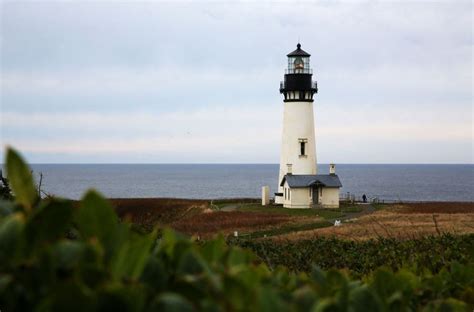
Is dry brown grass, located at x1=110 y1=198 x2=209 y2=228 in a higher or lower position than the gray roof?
lower

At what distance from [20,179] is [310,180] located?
41.5 m

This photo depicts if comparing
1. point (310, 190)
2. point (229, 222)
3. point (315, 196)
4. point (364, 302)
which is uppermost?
point (364, 302)

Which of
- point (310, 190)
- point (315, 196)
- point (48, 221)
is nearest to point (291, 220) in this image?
point (310, 190)

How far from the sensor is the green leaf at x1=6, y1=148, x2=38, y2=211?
5.94 feet

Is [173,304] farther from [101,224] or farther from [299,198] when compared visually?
[299,198]

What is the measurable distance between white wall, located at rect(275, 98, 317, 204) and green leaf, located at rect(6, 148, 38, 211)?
4249 centimetres

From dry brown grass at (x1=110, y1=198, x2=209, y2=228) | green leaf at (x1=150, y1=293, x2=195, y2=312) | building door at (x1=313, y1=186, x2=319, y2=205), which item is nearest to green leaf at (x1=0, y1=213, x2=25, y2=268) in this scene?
green leaf at (x1=150, y1=293, x2=195, y2=312)

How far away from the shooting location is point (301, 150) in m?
44.4

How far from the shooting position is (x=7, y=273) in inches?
64.6

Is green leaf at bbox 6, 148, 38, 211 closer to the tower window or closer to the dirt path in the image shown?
the dirt path

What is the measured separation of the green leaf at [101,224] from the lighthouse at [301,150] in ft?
135

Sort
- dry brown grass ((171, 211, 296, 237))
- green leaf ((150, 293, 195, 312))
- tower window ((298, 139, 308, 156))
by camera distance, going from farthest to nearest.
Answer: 1. tower window ((298, 139, 308, 156))
2. dry brown grass ((171, 211, 296, 237))
3. green leaf ((150, 293, 195, 312))

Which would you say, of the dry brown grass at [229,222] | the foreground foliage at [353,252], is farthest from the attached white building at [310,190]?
the foreground foliage at [353,252]

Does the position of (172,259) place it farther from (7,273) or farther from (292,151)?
Answer: (292,151)
